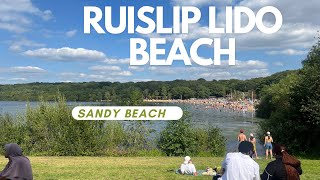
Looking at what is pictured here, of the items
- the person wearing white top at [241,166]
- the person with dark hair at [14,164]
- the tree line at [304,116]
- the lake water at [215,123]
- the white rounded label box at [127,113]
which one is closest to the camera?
the person wearing white top at [241,166]

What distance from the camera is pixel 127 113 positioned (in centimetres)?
3462

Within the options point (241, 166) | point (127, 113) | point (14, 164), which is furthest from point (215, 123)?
point (241, 166)

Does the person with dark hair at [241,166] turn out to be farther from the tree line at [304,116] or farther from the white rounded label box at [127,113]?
the tree line at [304,116]

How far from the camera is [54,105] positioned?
33812mm

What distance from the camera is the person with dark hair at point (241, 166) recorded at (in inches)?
274

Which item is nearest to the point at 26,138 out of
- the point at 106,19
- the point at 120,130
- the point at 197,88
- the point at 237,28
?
the point at 120,130

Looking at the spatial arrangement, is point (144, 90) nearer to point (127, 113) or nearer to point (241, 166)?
point (127, 113)

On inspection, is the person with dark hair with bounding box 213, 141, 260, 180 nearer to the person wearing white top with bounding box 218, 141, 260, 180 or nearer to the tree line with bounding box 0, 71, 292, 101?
the person wearing white top with bounding box 218, 141, 260, 180

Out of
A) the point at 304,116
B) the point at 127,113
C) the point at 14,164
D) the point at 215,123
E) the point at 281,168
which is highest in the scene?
the point at 14,164

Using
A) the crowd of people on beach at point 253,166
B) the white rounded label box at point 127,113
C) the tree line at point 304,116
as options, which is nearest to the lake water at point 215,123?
the white rounded label box at point 127,113

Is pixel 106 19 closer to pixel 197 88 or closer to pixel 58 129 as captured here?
pixel 58 129

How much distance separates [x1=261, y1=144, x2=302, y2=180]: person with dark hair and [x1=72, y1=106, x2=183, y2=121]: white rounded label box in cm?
2340

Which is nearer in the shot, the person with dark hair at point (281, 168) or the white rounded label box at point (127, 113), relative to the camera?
the person with dark hair at point (281, 168)

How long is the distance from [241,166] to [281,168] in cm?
151
